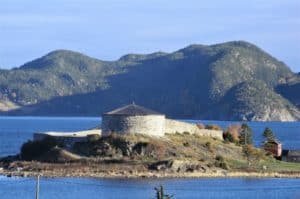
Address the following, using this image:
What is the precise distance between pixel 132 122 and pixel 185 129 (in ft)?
28.8

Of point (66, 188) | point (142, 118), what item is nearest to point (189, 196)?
point (66, 188)

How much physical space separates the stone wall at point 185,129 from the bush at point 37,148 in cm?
1068

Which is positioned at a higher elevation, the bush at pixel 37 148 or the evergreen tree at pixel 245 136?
the evergreen tree at pixel 245 136

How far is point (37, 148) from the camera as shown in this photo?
9044cm

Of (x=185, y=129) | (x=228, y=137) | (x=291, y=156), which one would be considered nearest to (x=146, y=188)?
(x=185, y=129)

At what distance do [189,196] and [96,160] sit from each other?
17.5 metres

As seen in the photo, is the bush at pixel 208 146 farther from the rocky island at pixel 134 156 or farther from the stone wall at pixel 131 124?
the stone wall at pixel 131 124

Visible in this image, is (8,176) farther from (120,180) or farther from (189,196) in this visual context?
(189,196)

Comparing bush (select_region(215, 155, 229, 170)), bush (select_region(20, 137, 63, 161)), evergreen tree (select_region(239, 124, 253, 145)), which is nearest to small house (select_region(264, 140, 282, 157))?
evergreen tree (select_region(239, 124, 253, 145))

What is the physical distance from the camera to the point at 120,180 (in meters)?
81.4

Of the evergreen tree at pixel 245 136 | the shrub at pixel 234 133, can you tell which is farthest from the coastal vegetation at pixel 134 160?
the evergreen tree at pixel 245 136

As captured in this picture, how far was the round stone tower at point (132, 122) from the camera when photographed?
90.6 meters

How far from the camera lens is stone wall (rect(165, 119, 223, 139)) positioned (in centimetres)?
9656

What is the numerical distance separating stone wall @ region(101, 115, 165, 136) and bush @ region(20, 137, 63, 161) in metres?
4.44
